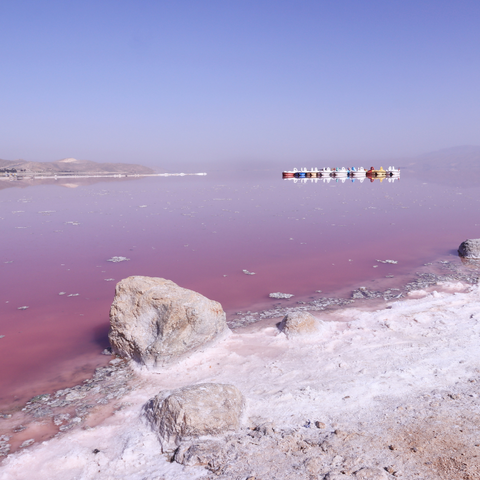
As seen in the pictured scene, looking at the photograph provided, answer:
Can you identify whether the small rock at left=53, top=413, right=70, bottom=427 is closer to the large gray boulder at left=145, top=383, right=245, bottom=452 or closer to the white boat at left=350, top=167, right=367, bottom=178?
the large gray boulder at left=145, top=383, right=245, bottom=452

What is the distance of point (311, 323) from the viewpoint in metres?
5.95

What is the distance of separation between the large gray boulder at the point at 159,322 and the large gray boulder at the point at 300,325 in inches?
40.7

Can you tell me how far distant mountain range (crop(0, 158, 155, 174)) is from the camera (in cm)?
6279

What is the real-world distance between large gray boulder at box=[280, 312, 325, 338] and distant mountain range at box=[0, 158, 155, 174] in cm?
6306

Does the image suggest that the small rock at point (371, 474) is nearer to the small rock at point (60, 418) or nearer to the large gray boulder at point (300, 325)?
the large gray boulder at point (300, 325)

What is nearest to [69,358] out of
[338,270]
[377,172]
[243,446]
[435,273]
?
[243,446]

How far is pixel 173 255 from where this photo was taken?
35.8ft

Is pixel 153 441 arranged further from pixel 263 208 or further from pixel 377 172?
pixel 377 172

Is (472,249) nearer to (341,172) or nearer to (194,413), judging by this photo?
(194,413)

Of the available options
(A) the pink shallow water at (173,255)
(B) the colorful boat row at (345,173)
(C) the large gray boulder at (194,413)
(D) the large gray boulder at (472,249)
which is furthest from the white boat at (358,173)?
(C) the large gray boulder at (194,413)

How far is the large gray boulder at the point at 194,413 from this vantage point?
373 cm

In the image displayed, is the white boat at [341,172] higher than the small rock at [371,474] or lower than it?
higher

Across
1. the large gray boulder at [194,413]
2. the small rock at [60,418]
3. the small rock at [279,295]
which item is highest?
the large gray boulder at [194,413]

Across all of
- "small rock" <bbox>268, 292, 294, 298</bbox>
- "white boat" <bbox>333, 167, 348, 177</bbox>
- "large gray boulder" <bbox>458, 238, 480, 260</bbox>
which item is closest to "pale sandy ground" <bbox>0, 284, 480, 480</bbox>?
"small rock" <bbox>268, 292, 294, 298</bbox>
